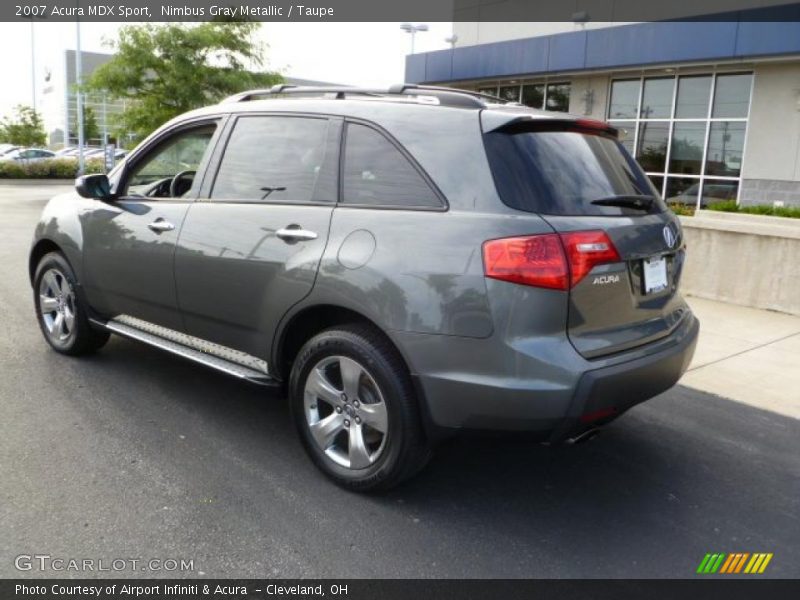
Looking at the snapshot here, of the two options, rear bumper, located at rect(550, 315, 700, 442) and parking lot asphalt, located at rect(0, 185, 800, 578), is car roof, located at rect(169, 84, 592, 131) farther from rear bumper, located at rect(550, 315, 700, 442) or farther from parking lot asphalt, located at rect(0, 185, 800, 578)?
parking lot asphalt, located at rect(0, 185, 800, 578)

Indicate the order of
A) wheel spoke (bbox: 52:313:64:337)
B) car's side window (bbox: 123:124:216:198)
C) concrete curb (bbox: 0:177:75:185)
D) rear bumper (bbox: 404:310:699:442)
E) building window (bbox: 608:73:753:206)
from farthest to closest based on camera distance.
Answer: concrete curb (bbox: 0:177:75:185)
building window (bbox: 608:73:753:206)
wheel spoke (bbox: 52:313:64:337)
car's side window (bbox: 123:124:216:198)
rear bumper (bbox: 404:310:699:442)

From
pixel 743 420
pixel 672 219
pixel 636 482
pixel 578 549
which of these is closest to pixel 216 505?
pixel 578 549

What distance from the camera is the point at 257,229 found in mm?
3691

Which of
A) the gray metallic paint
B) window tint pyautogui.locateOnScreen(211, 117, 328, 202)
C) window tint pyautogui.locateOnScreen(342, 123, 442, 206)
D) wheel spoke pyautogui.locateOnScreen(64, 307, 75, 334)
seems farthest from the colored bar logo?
wheel spoke pyautogui.locateOnScreen(64, 307, 75, 334)

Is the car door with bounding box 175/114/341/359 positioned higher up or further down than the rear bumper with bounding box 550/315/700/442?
higher up

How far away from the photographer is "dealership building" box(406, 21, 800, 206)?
13625 millimetres

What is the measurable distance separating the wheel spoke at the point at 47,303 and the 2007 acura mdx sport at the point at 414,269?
1448 millimetres

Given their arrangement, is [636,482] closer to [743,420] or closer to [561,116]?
[743,420]

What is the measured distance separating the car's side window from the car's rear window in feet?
6.83

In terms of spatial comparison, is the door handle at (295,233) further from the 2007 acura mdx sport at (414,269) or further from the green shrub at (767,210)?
the green shrub at (767,210)

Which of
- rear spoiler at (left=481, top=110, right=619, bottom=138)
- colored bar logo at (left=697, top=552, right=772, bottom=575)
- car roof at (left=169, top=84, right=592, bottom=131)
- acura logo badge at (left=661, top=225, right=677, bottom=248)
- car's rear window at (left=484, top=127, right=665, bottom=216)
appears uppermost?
car roof at (left=169, top=84, right=592, bottom=131)

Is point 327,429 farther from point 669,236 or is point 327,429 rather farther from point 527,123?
point 669,236

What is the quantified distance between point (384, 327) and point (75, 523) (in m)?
1.59

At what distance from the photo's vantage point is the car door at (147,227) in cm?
423
